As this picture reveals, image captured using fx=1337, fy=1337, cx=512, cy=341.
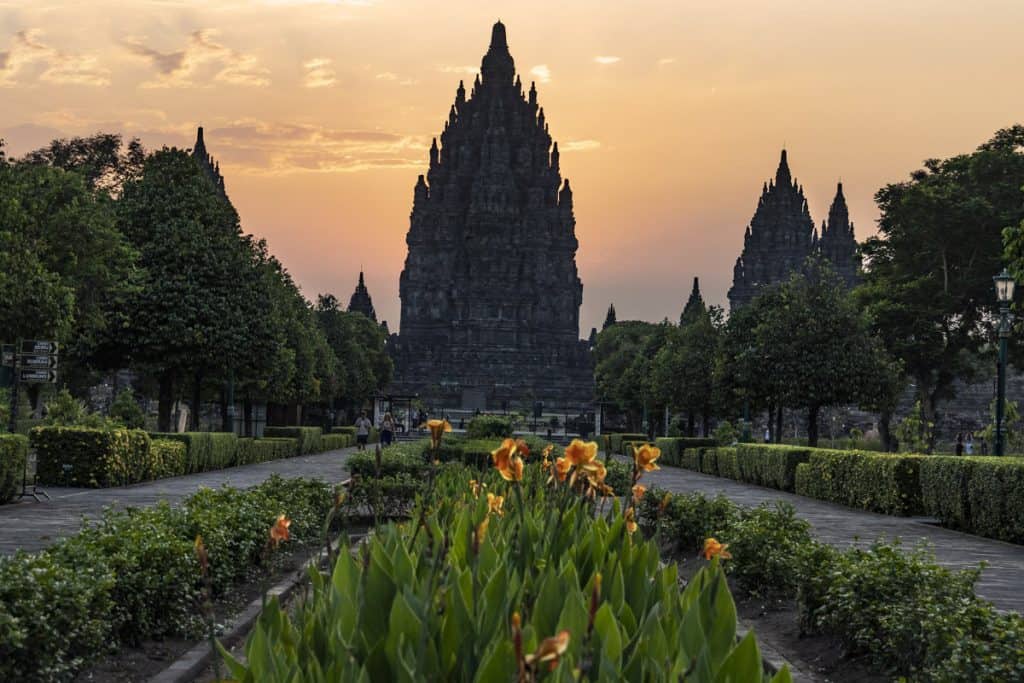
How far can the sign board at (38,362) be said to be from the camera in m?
22.9

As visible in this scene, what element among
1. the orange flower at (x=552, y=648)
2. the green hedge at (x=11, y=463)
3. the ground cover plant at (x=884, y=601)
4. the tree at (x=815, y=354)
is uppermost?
the tree at (x=815, y=354)

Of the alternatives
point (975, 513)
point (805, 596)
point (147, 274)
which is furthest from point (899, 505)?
point (147, 274)

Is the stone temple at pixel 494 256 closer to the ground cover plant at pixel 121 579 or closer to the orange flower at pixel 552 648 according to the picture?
the ground cover plant at pixel 121 579

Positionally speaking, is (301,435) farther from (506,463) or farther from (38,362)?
(506,463)

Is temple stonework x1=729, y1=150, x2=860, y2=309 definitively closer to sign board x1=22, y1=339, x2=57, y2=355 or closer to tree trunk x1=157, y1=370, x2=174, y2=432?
tree trunk x1=157, y1=370, x2=174, y2=432

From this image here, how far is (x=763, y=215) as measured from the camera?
6757 inches

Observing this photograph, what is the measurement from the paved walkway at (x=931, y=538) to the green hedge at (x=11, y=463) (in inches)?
413

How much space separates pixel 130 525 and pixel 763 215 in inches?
6515

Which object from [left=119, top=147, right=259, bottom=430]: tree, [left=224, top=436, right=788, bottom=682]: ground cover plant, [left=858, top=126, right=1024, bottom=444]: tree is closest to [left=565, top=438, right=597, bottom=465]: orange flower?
[left=224, top=436, right=788, bottom=682]: ground cover plant

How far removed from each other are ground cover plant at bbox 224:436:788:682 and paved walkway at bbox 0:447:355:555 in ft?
21.9

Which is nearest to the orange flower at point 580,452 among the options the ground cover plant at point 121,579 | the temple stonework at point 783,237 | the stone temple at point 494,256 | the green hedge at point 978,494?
the ground cover plant at point 121,579

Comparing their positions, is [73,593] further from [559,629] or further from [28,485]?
[28,485]

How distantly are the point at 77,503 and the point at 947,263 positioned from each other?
4827 cm

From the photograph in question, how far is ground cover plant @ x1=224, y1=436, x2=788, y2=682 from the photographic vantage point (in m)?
3.76
